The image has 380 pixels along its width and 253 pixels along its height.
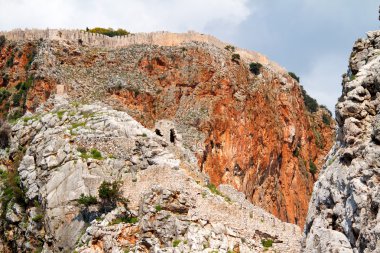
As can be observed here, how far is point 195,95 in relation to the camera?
49.5 meters

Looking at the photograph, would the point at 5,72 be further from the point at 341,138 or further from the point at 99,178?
the point at 341,138

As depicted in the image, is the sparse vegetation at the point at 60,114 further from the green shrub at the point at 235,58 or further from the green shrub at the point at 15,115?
the green shrub at the point at 235,58

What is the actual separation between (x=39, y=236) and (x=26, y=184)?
3.50 m

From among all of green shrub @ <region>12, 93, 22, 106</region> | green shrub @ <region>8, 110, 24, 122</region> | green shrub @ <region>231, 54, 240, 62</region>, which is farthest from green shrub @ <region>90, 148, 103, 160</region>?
green shrub @ <region>231, 54, 240, 62</region>

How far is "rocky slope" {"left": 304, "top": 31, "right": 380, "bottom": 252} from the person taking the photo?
19266 millimetres

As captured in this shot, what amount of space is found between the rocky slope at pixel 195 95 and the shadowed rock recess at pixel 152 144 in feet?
0.33

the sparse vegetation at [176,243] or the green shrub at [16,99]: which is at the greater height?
the green shrub at [16,99]

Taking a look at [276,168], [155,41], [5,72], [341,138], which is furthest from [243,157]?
[341,138]

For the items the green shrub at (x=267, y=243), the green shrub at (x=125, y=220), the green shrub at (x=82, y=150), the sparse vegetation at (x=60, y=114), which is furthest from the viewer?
the sparse vegetation at (x=60, y=114)

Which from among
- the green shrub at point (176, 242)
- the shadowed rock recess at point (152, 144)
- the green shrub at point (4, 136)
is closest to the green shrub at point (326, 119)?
the shadowed rock recess at point (152, 144)

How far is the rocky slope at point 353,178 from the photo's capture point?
19266 millimetres

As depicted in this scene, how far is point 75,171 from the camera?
3181cm

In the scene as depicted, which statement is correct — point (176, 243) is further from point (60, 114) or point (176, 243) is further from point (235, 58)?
point (235, 58)

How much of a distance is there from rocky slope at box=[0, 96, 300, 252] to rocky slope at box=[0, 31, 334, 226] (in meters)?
9.70
